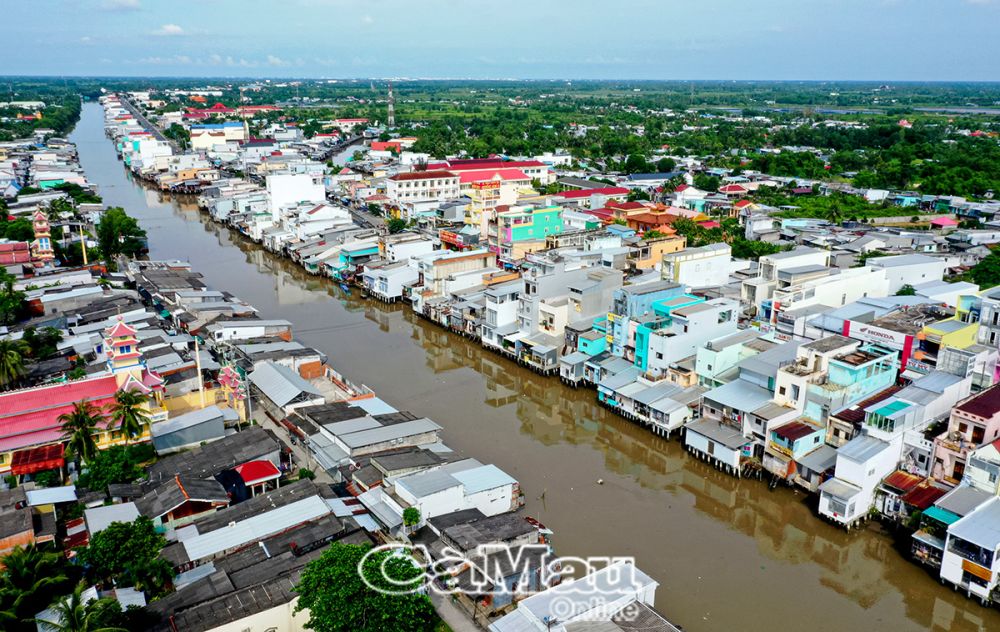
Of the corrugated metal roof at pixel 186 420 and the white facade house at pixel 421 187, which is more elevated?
the white facade house at pixel 421 187

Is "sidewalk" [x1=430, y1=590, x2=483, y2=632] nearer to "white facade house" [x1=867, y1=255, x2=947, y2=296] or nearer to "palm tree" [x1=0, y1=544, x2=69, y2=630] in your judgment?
"palm tree" [x1=0, y1=544, x2=69, y2=630]

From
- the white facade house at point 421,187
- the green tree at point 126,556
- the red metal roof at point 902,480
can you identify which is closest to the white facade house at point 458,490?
the green tree at point 126,556

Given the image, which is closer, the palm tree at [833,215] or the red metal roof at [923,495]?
the red metal roof at [923,495]

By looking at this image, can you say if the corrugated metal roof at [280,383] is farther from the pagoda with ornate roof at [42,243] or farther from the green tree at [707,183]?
the green tree at [707,183]

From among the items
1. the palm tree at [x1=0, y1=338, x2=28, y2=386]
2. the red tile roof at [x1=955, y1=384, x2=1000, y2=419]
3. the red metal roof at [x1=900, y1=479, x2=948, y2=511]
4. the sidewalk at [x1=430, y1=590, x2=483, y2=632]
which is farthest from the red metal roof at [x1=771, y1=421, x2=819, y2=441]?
the palm tree at [x1=0, y1=338, x2=28, y2=386]

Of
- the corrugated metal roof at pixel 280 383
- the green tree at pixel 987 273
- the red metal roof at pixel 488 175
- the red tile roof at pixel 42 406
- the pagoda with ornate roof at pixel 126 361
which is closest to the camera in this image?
the red tile roof at pixel 42 406

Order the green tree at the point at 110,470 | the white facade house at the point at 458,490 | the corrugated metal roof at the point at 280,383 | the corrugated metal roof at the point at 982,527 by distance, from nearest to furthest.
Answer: the corrugated metal roof at the point at 982,527 → the white facade house at the point at 458,490 → the green tree at the point at 110,470 → the corrugated metal roof at the point at 280,383

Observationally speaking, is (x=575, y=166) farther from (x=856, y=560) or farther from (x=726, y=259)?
(x=856, y=560)

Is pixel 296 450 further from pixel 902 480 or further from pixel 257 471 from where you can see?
pixel 902 480
